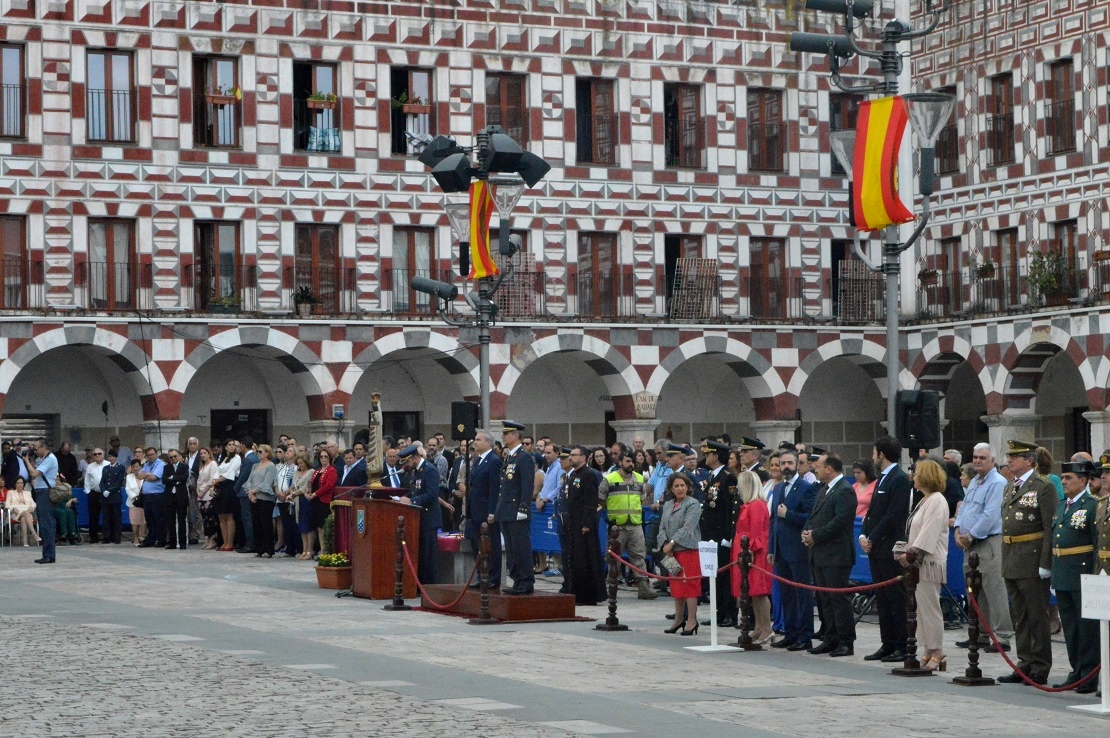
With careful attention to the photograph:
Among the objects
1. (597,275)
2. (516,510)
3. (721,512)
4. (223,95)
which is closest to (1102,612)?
(721,512)

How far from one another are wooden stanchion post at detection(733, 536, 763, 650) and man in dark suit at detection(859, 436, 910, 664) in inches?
48.3

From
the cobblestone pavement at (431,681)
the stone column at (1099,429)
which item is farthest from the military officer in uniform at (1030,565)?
the stone column at (1099,429)

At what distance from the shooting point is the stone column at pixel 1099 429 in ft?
125

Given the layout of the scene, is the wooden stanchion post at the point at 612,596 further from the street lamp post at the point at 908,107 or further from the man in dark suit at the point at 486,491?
the street lamp post at the point at 908,107

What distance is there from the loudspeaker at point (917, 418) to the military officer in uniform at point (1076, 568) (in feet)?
12.0

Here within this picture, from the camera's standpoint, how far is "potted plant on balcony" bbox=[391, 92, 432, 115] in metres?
40.9

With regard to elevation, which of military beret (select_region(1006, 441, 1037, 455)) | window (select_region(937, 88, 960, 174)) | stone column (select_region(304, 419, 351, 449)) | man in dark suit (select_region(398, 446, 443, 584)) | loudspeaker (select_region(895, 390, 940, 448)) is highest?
window (select_region(937, 88, 960, 174))

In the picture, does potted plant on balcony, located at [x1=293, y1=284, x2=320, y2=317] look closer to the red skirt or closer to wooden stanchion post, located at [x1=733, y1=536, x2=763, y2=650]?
the red skirt

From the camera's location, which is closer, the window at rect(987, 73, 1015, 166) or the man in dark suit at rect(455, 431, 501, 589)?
the man in dark suit at rect(455, 431, 501, 589)

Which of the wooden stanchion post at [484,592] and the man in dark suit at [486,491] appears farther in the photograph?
the man in dark suit at [486,491]

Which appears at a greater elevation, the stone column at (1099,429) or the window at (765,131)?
the window at (765,131)

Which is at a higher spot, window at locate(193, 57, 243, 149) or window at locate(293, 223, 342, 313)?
window at locate(193, 57, 243, 149)

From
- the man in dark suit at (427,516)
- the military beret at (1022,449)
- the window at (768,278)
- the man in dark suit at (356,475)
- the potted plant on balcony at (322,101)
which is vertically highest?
the potted plant on balcony at (322,101)

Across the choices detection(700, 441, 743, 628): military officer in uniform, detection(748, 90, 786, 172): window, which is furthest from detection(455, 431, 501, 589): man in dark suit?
detection(748, 90, 786, 172): window
